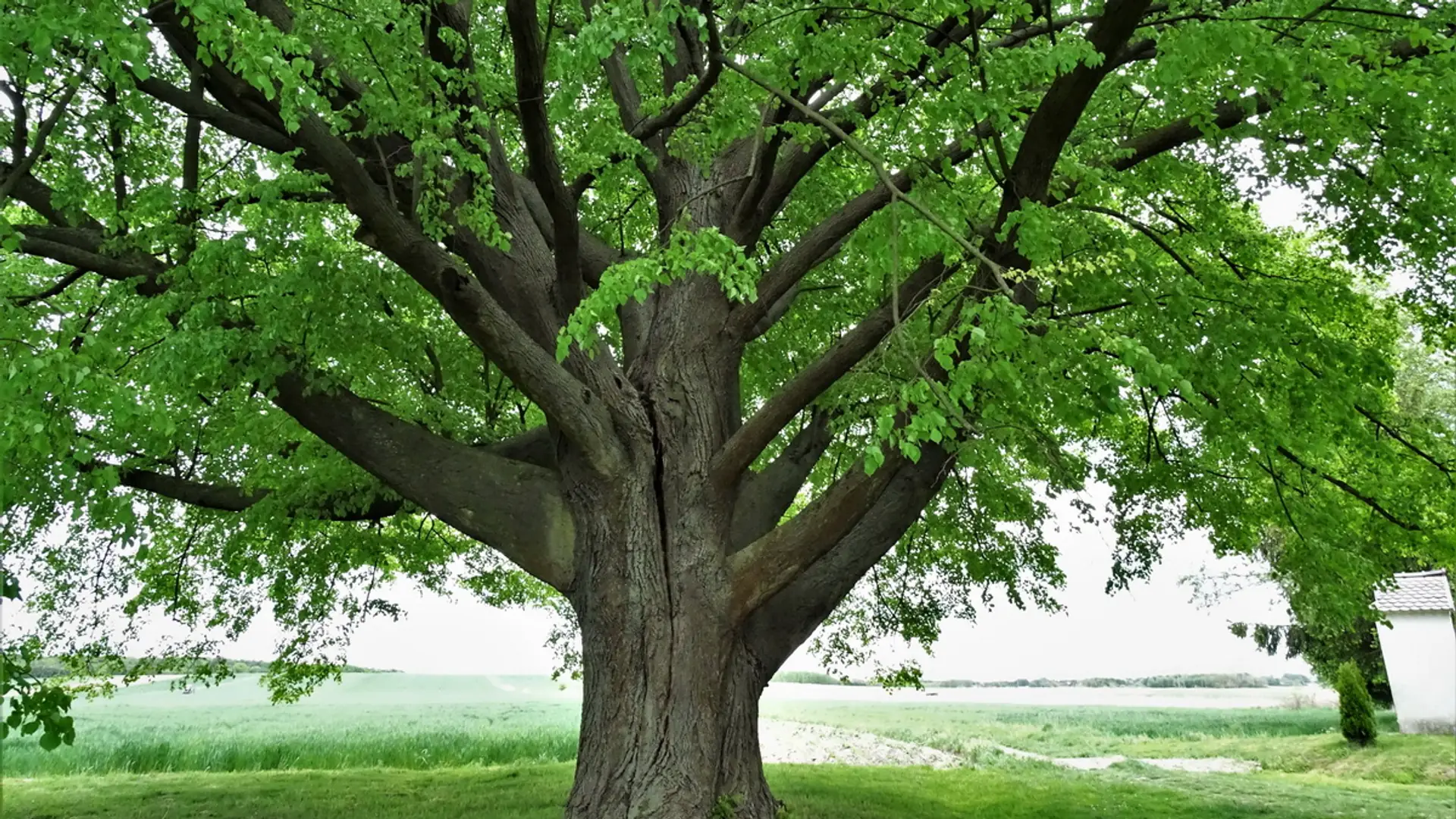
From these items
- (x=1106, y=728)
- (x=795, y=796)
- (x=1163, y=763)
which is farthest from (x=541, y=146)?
(x=1106, y=728)

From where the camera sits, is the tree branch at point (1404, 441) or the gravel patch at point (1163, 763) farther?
the gravel patch at point (1163, 763)

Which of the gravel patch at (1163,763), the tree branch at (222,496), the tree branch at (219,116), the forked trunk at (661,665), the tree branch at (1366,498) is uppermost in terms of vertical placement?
the tree branch at (219,116)

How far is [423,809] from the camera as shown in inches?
289

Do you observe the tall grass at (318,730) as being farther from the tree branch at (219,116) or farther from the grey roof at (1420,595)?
the grey roof at (1420,595)

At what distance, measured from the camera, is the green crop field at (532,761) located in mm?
7609

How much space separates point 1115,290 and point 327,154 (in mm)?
4613

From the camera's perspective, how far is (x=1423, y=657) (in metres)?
13.0

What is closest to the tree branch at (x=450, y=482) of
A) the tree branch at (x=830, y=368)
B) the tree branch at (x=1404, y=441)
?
the tree branch at (x=830, y=368)

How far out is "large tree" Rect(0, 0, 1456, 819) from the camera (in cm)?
365

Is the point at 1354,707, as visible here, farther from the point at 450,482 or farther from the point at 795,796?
the point at 450,482

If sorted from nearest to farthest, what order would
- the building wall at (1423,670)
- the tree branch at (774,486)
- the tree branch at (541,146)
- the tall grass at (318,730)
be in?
1. the tree branch at (541,146)
2. the tree branch at (774,486)
3. the tall grass at (318,730)
4. the building wall at (1423,670)

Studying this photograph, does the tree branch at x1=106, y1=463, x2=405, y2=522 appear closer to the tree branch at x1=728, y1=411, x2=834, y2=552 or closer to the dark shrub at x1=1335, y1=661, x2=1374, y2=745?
the tree branch at x1=728, y1=411, x2=834, y2=552

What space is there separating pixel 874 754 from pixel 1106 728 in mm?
4552

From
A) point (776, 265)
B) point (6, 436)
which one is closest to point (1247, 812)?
point (776, 265)
